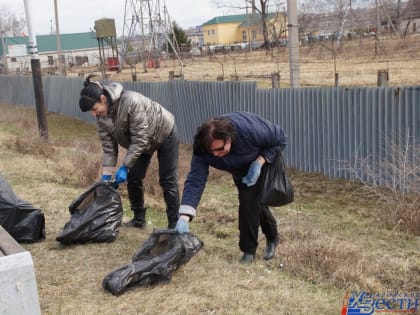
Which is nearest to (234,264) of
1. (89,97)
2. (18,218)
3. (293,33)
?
(89,97)

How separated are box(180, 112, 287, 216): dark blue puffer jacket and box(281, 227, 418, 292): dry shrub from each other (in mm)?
807

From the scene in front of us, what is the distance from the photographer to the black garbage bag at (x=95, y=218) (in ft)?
14.4

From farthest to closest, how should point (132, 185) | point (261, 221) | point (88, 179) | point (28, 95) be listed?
point (28, 95)
point (88, 179)
point (132, 185)
point (261, 221)

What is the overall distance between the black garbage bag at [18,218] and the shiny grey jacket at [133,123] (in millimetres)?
937

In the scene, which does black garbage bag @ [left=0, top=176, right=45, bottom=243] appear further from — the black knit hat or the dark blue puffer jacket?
the dark blue puffer jacket

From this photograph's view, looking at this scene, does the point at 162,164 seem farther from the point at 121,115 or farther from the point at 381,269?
the point at 381,269

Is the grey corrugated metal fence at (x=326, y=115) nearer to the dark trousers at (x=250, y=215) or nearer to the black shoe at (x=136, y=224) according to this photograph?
the dark trousers at (x=250, y=215)

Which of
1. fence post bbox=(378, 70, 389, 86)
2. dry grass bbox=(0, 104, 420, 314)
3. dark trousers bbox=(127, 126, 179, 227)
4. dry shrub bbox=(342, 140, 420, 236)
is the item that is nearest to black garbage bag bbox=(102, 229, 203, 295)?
dry grass bbox=(0, 104, 420, 314)

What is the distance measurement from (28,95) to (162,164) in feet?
62.7

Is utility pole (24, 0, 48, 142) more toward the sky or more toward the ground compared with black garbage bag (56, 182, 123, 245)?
more toward the sky

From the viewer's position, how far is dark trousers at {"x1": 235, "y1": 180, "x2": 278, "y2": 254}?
388cm

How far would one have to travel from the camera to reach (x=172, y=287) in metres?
3.60

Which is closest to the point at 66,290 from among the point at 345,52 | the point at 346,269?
the point at 346,269

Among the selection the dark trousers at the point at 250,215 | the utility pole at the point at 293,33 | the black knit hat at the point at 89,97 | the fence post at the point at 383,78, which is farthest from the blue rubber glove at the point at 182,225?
the utility pole at the point at 293,33
